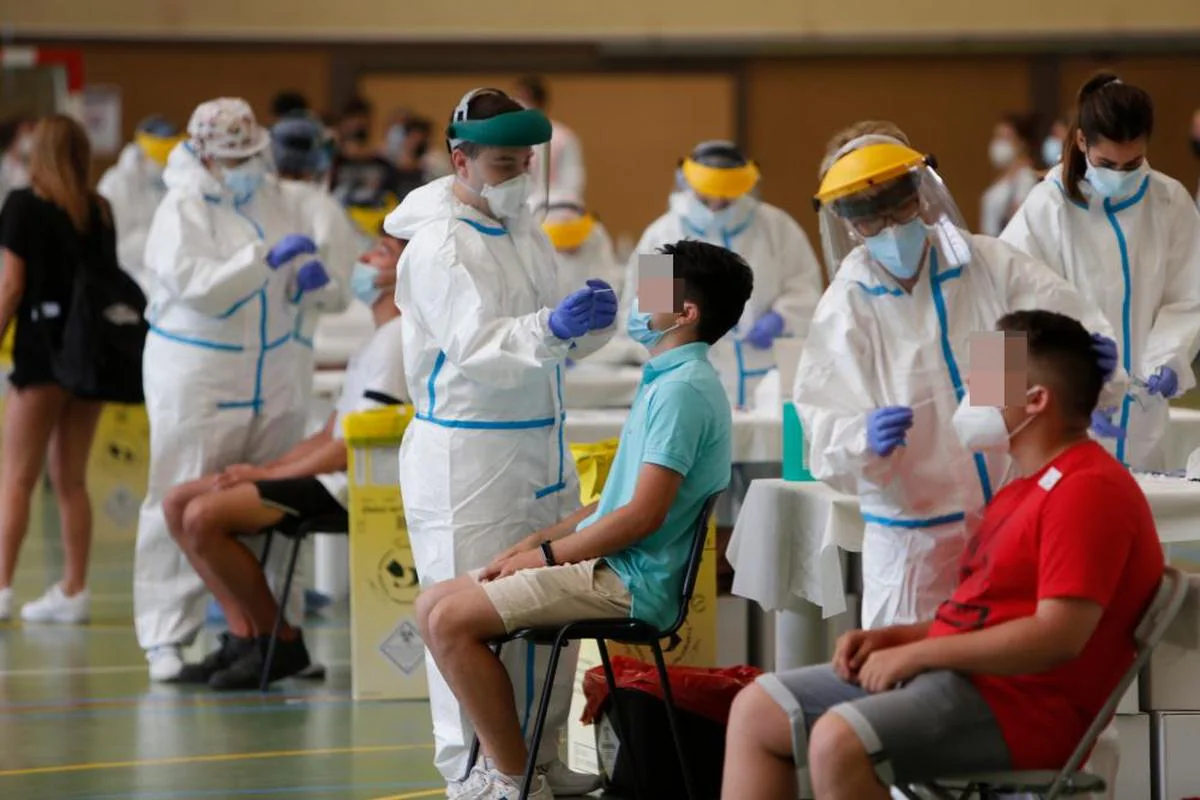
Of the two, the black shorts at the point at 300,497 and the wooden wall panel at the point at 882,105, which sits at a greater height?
the wooden wall panel at the point at 882,105

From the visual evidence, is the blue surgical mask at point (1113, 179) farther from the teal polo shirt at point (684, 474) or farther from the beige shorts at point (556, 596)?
the beige shorts at point (556, 596)

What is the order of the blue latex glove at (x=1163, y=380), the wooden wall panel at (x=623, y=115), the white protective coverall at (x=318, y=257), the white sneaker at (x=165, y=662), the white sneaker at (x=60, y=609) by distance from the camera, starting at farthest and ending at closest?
the wooden wall panel at (x=623, y=115) → the white sneaker at (x=60, y=609) → the white protective coverall at (x=318, y=257) → the white sneaker at (x=165, y=662) → the blue latex glove at (x=1163, y=380)

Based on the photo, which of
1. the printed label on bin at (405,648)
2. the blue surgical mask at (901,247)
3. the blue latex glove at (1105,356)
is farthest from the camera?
the printed label on bin at (405,648)

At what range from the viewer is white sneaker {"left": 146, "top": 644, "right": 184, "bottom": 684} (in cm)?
576

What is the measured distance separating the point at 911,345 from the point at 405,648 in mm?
2319

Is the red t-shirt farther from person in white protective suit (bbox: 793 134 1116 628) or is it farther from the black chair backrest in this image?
the black chair backrest

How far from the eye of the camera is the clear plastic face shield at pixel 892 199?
3.51 meters

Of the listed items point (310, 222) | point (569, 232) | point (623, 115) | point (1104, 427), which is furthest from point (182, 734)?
point (623, 115)

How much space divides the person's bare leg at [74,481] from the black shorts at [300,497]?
133 cm

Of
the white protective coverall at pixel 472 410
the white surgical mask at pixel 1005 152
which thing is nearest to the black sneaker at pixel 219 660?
the white protective coverall at pixel 472 410

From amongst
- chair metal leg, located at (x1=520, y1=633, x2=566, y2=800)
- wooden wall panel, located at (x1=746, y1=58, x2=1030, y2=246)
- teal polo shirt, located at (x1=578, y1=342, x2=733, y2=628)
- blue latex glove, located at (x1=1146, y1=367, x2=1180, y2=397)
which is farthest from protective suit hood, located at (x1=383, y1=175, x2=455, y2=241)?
wooden wall panel, located at (x1=746, y1=58, x2=1030, y2=246)

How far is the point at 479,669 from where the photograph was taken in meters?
3.93

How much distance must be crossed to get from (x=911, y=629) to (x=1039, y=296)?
68cm

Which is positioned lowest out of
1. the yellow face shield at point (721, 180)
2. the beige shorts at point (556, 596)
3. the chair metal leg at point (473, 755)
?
the chair metal leg at point (473, 755)
